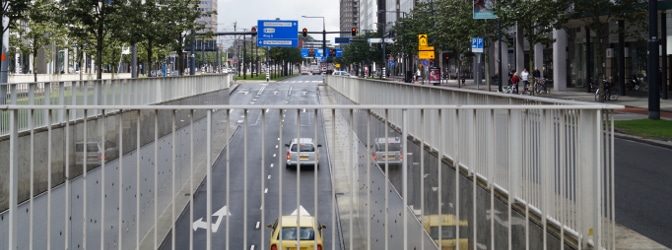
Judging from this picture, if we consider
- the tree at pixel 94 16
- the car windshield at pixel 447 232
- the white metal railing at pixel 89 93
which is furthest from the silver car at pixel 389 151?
the tree at pixel 94 16

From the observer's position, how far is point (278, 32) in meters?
68.8

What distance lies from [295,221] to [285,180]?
349 mm

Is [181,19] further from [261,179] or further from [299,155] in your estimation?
[299,155]

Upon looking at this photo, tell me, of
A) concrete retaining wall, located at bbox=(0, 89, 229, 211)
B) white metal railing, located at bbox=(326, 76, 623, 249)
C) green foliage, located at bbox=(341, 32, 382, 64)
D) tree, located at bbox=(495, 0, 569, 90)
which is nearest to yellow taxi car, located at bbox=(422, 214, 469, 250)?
white metal railing, located at bbox=(326, 76, 623, 249)

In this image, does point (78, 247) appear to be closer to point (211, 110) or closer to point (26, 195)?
point (26, 195)

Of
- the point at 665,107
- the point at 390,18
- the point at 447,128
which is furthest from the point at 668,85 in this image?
the point at 390,18

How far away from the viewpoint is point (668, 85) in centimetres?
4559

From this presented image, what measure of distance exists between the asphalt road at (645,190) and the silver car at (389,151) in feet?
17.1

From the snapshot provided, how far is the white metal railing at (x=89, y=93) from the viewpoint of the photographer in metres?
8.03

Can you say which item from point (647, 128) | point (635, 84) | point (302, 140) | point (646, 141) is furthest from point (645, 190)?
point (635, 84)

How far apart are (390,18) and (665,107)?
4716 inches

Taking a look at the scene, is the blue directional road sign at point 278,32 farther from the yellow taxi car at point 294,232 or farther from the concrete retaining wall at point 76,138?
the yellow taxi car at point 294,232

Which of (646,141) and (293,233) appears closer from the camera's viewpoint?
(293,233)

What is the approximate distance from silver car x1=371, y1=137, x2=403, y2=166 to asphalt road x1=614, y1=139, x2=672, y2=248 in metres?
5.22
